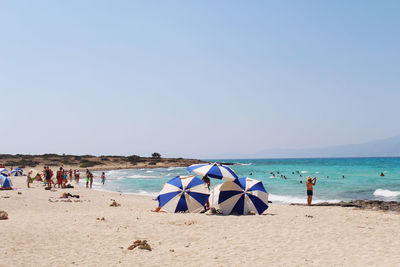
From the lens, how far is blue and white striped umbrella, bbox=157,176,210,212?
50.3 ft

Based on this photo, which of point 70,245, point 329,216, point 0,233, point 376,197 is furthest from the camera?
point 376,197

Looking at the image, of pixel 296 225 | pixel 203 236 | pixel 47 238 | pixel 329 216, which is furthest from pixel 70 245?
pixel 329 216

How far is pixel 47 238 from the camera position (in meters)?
9.84

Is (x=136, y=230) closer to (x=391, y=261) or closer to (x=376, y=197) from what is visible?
(x=391, y=261)

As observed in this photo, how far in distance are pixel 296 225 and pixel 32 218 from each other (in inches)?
400

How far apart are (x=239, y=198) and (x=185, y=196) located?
2.46m

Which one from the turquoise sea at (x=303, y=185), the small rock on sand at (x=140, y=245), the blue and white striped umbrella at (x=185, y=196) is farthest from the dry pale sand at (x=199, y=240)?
the turquoise sea at (x=303, y=185)

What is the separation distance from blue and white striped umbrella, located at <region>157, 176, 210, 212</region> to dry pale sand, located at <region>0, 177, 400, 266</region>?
85 cm

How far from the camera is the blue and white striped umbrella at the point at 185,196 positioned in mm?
15344

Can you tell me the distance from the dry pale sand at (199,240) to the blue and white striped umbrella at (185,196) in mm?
849

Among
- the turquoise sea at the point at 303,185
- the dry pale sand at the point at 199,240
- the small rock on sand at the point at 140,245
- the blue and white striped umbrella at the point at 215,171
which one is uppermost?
the blue and white striped umbrella at the point at 215,171

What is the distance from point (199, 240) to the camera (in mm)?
10281

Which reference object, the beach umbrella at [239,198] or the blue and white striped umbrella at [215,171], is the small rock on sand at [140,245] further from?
the beach umbrella at [239,198]

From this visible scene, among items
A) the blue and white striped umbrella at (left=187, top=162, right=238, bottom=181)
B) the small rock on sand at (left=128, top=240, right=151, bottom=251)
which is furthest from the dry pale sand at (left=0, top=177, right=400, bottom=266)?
the blue and white striped umbrella at (left=187, top=162, right=238, bottom=181)
